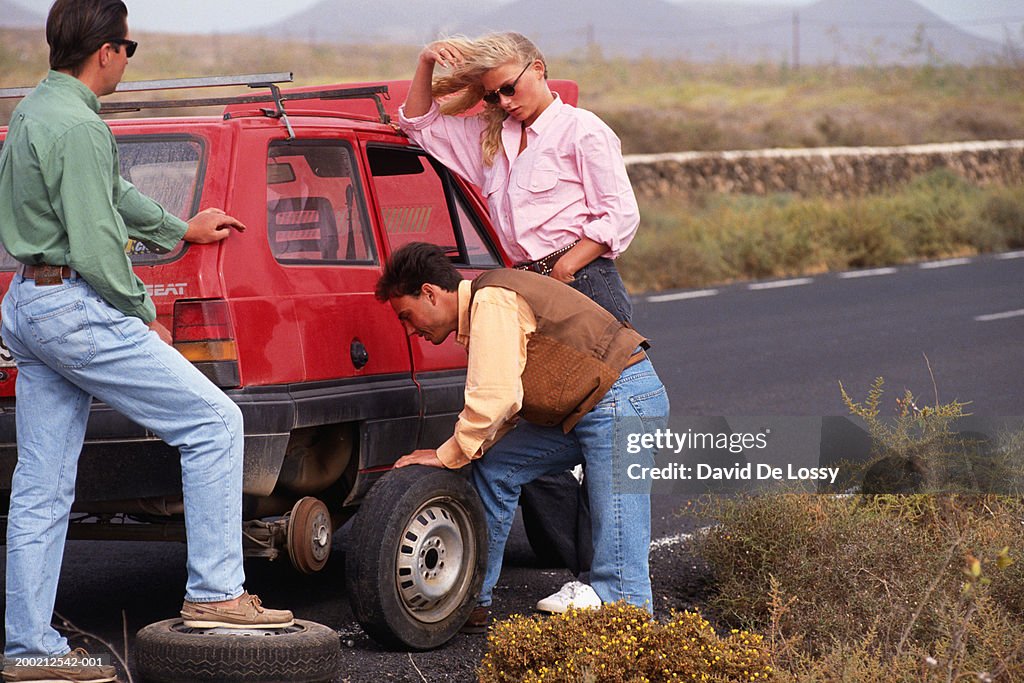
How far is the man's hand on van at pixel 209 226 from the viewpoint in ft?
14.6

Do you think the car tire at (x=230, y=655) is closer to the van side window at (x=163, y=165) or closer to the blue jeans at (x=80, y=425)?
the blue jeans at (x=80, y=425)

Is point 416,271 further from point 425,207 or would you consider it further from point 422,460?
point 425,207

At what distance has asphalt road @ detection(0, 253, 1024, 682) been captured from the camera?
5.38 metres

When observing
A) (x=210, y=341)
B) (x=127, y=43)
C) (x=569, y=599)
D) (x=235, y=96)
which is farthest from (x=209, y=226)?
(x=569, y=599)

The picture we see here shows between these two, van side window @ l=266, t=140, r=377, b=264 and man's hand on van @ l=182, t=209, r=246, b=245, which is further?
van side window @ l=266, t=140, r=377, b=264

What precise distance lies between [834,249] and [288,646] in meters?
17.0

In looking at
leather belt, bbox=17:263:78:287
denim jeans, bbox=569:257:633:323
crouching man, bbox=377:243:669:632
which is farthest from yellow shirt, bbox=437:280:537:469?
leather belt, bbox=17:263:78:287

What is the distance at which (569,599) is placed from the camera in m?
5.04

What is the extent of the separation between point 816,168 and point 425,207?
23644 millimetres

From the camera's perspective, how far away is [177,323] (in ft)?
14.5

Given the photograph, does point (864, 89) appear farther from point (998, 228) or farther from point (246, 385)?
point (246, 385)

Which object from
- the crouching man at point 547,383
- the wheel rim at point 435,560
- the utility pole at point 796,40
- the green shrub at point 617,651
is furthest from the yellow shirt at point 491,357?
the utility pole at point 796,40

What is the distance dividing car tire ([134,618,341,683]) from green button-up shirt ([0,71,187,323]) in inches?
37.5

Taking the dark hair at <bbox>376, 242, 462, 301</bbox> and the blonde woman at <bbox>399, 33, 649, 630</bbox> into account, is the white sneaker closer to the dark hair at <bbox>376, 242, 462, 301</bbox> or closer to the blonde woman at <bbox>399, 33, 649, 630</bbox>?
the blonde woman at <bbox>399, 33, 649, 630</bbox>
